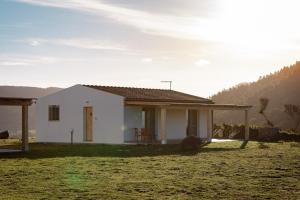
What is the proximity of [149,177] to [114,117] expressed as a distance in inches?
645

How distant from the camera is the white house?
31.3m

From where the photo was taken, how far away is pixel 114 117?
31406 millimetres

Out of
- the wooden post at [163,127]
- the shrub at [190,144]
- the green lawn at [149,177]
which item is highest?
the wooden post at [163,127]

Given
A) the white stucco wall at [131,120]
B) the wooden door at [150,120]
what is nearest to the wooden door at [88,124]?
the white stucco wall at [131,120]

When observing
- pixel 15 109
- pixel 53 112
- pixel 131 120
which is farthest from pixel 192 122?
pixel 15 109

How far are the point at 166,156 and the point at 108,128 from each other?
1011 cm

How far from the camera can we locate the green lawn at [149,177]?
12477mm

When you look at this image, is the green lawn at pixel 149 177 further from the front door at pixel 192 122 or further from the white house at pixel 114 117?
→ the front door at pixel 192 122

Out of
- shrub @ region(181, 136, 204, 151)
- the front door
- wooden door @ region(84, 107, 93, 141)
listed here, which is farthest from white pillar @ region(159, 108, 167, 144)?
the front door

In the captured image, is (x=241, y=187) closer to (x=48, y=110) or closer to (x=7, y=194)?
(x=7, y=194)

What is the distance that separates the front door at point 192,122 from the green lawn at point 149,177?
15.3 meters

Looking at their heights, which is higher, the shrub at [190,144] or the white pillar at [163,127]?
the white pillar at [163,127]

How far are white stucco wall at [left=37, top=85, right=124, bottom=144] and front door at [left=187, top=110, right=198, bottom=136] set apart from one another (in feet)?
23.4

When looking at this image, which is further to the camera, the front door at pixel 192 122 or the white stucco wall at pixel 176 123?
the front door at pixel 192 122
